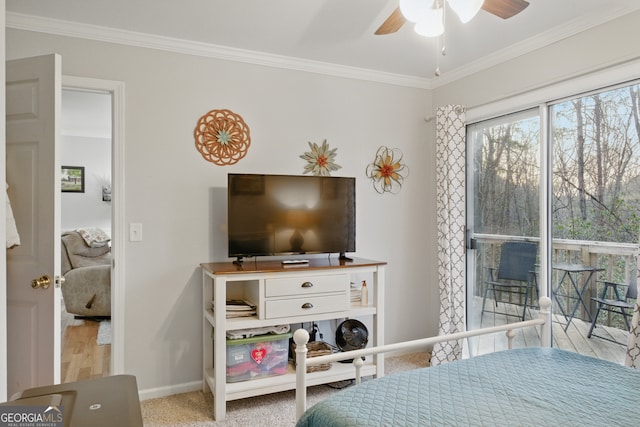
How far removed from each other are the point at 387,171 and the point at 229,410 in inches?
86.3

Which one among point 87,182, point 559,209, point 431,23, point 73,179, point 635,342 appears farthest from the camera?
point 87,182

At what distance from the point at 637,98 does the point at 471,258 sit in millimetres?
1597

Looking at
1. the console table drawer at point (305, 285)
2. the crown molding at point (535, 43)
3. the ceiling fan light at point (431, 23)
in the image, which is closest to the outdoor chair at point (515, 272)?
the console table drawer at point (305, 285)

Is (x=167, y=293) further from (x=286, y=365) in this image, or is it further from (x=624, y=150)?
(x=624, y=150)

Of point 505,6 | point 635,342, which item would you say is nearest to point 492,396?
point 635,342

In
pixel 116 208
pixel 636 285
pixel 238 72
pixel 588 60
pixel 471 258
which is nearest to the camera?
pixel 636 285

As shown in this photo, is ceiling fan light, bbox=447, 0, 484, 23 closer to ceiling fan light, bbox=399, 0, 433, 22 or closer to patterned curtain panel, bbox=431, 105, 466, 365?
ceiling fan light, bbox=399, 0, 433, 22

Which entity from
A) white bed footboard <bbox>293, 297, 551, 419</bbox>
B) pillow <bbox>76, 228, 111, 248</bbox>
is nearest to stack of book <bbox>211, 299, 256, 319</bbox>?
white bed footboard <bbox>293, 297, 551, 419</bbox>

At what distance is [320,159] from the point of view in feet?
10.9

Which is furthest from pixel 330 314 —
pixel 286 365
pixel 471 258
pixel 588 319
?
pixel 588 319

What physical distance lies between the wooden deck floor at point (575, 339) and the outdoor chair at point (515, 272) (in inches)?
4.7

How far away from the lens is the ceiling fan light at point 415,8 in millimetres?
1647

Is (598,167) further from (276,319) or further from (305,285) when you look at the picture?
(276,319)

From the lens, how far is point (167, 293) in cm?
288
